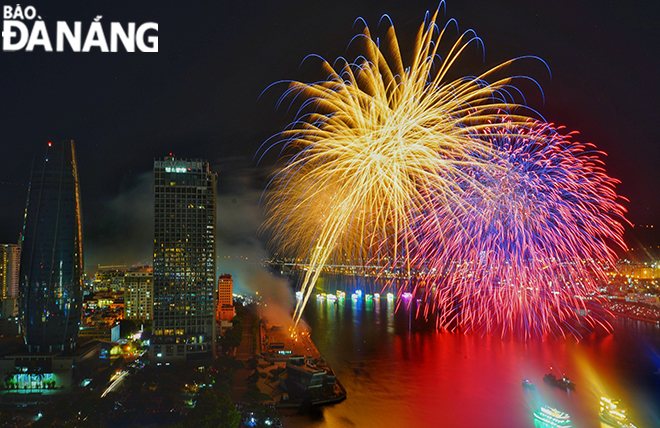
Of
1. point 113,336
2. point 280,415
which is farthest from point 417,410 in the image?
point 113,336

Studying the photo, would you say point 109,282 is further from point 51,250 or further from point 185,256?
point 185,256

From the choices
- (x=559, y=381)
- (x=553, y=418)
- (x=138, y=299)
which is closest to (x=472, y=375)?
(x=559, y=381)

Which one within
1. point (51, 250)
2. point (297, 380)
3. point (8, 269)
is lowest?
point (297, 380)

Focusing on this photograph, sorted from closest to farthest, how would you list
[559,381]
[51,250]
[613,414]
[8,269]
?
[613,414] → [559,381] → [51,250] → [8,269]

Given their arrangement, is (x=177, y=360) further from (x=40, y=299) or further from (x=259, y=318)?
(x=259, y=318)

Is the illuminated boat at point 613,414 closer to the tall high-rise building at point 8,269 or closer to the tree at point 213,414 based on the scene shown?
the tree at point 213,414

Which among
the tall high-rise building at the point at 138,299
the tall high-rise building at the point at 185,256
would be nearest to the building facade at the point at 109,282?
the tall high-rise building at the point at 138,299

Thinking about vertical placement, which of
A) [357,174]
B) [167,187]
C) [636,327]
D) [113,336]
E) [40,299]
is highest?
[167,187]
